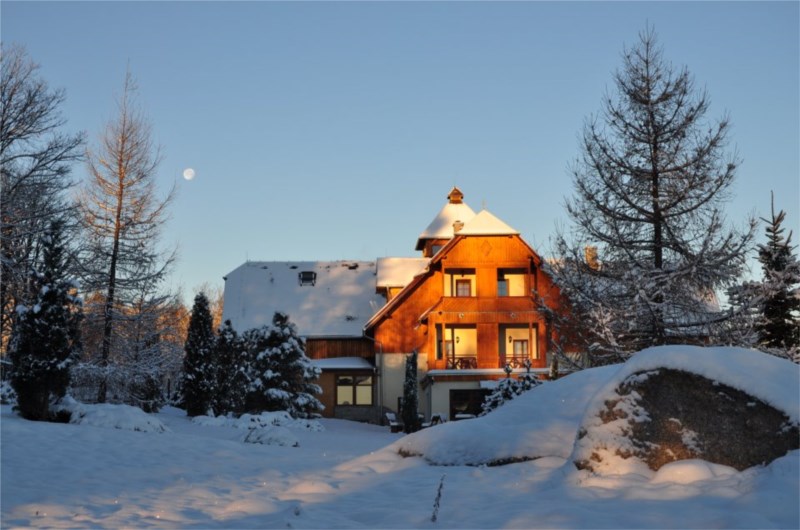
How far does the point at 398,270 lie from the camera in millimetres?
42594

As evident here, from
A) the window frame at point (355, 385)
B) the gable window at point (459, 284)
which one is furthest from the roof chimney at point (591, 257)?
the window frame at point (355, 385)

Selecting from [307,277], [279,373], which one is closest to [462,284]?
[307,277]

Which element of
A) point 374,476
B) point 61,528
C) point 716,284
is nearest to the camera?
point 61,528

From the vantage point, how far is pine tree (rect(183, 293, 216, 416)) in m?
32.8

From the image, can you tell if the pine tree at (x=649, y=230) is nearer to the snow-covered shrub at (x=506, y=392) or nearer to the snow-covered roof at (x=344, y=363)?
the snow-covered shrub at (x=506, y=392)

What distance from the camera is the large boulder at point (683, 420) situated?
A: 7469 millimetres

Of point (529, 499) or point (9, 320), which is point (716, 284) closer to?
point (529, 499)

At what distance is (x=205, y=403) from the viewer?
3269 centimetres

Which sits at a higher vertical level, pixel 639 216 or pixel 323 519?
pixel 639 216

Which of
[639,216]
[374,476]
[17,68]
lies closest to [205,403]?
[17,68]

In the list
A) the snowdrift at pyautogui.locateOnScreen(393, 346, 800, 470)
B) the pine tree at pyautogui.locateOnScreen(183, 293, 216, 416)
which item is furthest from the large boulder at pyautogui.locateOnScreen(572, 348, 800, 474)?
the pine tree at pyautogui.locateOnScreen(183, 293, 216, 416)

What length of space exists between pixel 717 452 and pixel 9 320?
27.8 meters

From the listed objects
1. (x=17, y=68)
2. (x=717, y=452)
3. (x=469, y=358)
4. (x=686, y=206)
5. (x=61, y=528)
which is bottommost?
(x=61, y=528)

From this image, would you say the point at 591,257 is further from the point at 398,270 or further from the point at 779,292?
the point at 398,270
